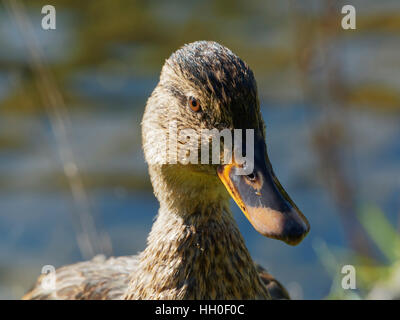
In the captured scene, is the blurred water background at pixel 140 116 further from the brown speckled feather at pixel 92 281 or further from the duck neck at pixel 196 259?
the duck neck at pixel 196 259

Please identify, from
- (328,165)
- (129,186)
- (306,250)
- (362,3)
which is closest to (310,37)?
(328,165)

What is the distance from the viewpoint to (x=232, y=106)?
9.31ft

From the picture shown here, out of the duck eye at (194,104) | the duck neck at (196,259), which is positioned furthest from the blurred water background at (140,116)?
the duck eye at (194,104)

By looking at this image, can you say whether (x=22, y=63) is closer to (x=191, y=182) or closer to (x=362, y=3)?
(x=362, y=3)

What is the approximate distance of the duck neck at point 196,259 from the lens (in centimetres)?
312

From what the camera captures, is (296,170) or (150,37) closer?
(296,170)

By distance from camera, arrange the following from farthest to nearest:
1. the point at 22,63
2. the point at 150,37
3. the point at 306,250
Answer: the point at 150,37 → the point at 22,63 → the point at 306,250

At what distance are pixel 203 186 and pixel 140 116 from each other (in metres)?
4.61

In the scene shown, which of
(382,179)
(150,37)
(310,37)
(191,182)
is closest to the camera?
(191,182)


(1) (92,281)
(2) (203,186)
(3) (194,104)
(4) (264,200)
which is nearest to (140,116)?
(1) (92,281)

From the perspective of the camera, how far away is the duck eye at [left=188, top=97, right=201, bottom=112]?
2949 mm

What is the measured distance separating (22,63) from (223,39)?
88.4 inches
